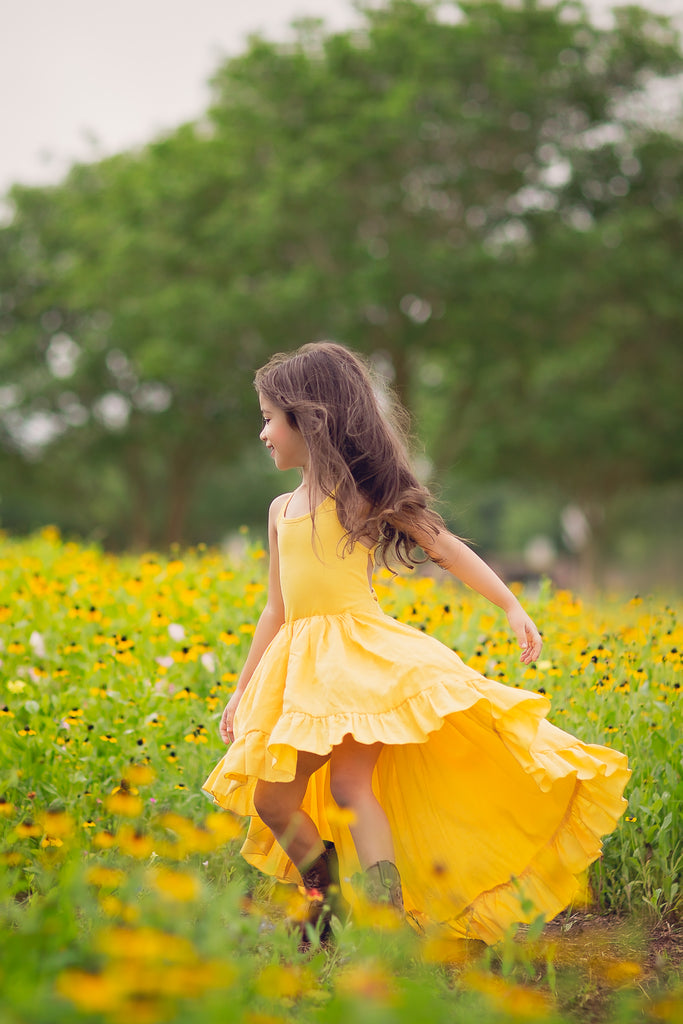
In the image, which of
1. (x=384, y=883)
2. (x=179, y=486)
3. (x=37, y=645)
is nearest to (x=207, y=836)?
(x=384, y=883)

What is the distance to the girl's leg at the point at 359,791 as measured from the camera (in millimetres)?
2469

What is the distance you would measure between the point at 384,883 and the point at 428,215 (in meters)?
14.2

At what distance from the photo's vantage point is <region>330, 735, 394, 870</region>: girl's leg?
247 centimetres

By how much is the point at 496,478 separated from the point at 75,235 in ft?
36.5

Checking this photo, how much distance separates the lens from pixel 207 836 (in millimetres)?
1613

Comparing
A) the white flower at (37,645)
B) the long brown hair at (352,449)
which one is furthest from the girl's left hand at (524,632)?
the white flower at (37,645)

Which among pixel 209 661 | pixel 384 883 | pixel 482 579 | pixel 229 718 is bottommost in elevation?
pixel 384 883

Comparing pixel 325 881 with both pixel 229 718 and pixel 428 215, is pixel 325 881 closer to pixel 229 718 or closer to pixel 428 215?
pixel 229 718

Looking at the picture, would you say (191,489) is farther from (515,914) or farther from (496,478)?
(515,914)

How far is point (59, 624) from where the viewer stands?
13.8 feet

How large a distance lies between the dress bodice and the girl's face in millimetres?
174

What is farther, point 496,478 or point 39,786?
point 496,478

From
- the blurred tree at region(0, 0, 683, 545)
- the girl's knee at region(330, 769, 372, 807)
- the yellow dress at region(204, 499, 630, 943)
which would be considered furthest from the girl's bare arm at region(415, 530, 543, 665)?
the blurred tree at region(0, 0, 683, 545)

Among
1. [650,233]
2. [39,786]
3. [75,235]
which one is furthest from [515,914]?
[75,235]
